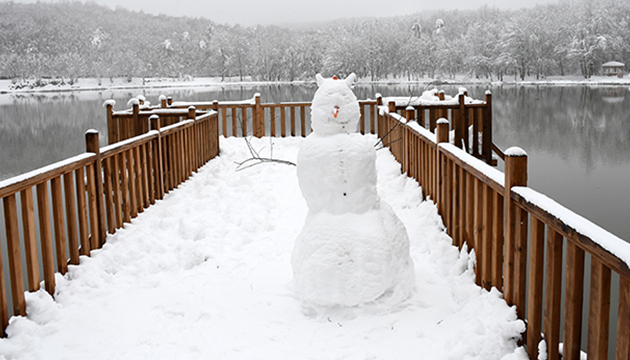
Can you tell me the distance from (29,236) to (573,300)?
3590mm

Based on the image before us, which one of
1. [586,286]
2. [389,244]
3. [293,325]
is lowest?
[586,286]

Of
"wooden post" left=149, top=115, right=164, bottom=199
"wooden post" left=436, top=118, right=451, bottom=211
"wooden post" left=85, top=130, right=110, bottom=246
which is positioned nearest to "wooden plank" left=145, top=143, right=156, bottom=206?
"wooden post" left=149, top=115, right=164, bottom=199

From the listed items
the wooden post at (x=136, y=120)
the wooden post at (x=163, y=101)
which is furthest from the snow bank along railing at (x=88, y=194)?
the wooden post at (x=163, y=101)

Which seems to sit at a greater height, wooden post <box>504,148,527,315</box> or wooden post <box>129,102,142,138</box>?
wooden post <box>129,102,142,138</box>

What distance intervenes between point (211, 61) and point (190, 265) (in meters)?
109

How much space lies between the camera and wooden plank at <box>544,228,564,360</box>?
8.45 ft

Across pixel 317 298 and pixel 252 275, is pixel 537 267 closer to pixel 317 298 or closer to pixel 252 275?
pixel 317 298

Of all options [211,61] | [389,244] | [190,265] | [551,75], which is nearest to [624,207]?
[389,244]

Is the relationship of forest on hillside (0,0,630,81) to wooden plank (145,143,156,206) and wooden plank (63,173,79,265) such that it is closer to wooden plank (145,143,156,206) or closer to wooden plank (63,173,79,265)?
wooden plank (145,143,156,206)

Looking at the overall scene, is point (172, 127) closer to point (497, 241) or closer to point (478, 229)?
point (478, 229)

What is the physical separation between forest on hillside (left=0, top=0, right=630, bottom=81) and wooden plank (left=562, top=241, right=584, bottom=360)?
7037cm

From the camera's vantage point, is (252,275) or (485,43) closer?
(252,275)

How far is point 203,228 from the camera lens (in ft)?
19.3

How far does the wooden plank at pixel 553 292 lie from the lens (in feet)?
8.45
